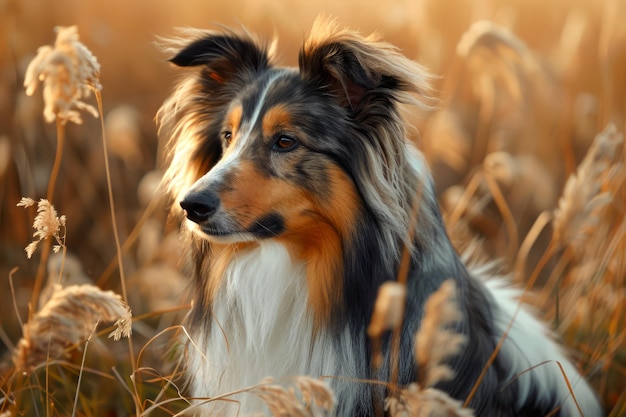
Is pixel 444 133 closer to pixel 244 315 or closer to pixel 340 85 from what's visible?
pixel 340 85

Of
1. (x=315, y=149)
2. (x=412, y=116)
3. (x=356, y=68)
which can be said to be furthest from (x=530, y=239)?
(x=356, y=68)

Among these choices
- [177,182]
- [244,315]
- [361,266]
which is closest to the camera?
[361,266]

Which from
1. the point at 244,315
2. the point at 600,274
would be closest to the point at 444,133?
the point at 600,274

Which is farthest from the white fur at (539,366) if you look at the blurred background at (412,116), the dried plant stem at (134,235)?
the dried plant stem at (134,235)

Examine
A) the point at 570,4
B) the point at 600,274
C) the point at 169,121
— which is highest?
the point at 570,4

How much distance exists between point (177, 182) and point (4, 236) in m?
2.82

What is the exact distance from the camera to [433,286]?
10.8 ft

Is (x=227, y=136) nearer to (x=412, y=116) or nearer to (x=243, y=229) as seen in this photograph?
(x=243, y=229)

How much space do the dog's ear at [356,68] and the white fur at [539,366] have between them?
1286 millimetres

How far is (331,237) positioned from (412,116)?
2.34 feet

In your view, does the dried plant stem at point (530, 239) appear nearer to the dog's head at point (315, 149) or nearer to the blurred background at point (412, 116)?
the blurred background at point (412, 116)

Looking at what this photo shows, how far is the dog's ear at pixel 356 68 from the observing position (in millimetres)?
3033

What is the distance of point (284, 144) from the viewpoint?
3307mm

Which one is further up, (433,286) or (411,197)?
(411,197)
